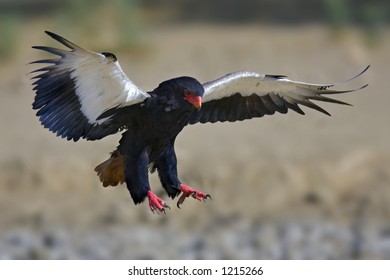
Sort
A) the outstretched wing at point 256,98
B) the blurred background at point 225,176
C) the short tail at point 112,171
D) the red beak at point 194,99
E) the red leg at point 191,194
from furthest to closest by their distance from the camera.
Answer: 1. the blurred background at point 225,176
2. the outstretched wing at point 256,98
3. the short tail at point 112,171
4. the red leg at point 191,194
5. the red beak at point 194,99

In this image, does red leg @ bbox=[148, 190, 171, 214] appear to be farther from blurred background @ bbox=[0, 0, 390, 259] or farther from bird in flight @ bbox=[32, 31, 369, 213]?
blurred background @ bbox=[0, 0, 390, 259]

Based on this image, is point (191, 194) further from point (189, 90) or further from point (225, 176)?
point (225, 176)

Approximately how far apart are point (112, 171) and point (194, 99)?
0.50 meters

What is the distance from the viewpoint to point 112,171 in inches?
188

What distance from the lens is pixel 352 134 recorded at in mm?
11188

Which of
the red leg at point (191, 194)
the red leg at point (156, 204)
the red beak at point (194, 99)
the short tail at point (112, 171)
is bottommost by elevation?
the red leg at point (156, 204)

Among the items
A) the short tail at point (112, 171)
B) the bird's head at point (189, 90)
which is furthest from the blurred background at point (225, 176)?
the bird's head at point (189, 90)

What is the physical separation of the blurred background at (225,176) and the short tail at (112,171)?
5093 mm

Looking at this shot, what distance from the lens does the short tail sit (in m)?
4.75

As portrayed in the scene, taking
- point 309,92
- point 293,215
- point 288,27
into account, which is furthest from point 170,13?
point 309,92

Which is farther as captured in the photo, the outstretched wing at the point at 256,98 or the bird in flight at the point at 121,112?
the outstretched wing at the point at 256,98

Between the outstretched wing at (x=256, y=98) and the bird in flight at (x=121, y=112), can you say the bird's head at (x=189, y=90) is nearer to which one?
the bird in flight at (x=121, y=112)

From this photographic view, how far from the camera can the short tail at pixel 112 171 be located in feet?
15.6
